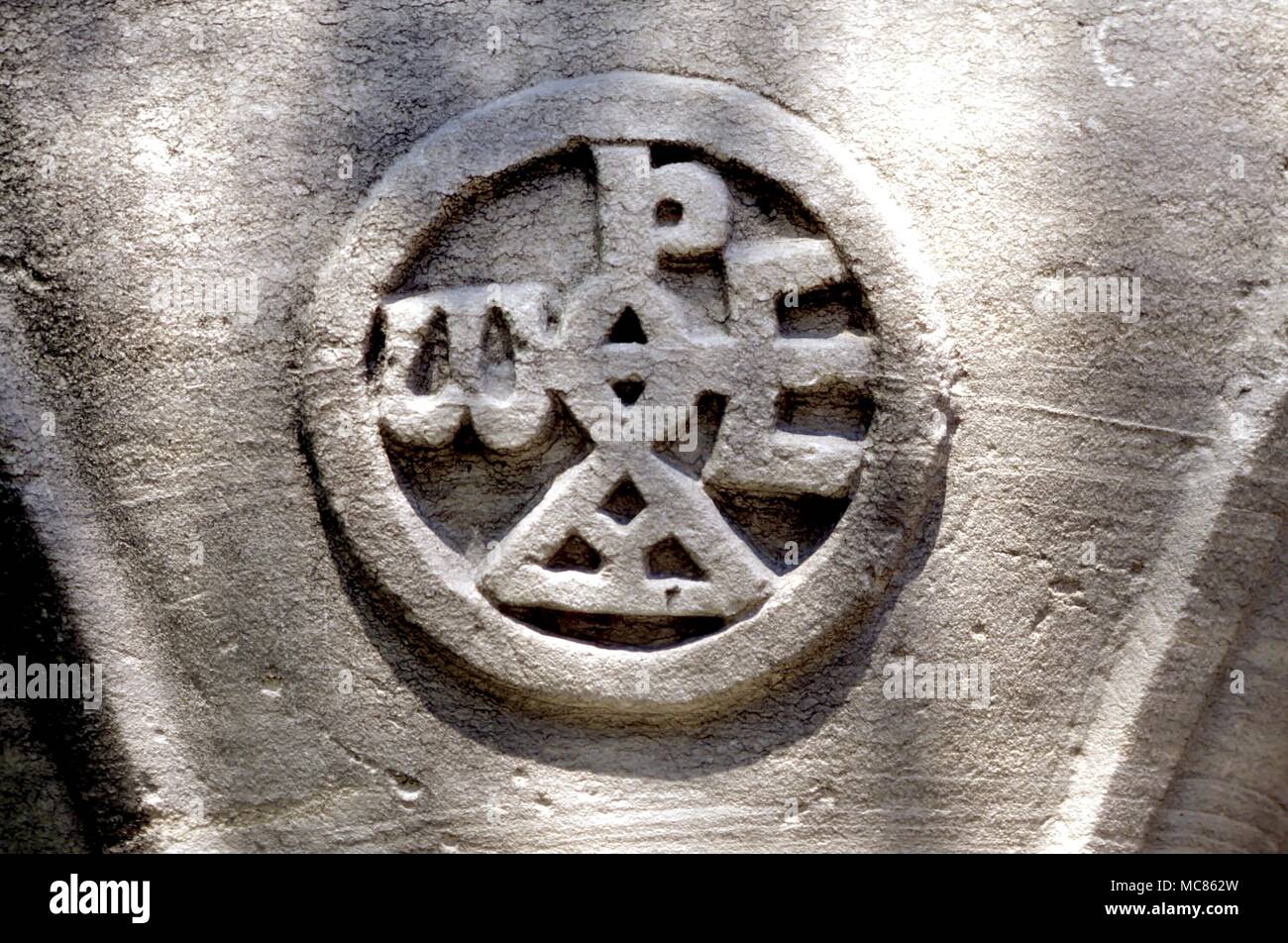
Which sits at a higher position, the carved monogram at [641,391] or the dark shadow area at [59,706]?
the carved monogram at [641,391]

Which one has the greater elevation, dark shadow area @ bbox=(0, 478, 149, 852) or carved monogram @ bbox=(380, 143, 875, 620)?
carved monogram @ bbox=(380, 143, 875, 620)

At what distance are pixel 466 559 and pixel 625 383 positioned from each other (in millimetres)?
222

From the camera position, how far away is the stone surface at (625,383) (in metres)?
1.28

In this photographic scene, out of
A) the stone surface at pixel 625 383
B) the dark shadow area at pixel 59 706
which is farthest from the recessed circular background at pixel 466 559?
the dark shadow area at pixel 59 706

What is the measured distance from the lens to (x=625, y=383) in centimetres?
127

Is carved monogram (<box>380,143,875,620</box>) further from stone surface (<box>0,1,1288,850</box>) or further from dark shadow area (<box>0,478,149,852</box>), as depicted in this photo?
dark shadow area (<box>0,478,149,852</box>)

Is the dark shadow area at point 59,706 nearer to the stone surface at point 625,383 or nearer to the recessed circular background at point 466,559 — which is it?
the stone surface at point 625,383

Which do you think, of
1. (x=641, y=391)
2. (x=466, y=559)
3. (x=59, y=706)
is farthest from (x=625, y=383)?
(x=59, y=706)

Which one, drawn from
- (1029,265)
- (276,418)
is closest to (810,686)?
(1029,265)

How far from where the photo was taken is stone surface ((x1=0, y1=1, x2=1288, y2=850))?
1282 mm

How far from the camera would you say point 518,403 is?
4.12 ft

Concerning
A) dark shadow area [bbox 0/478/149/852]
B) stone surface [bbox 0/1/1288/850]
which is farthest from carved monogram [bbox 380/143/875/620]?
dark shadow area [bbox 0/478/149/852]

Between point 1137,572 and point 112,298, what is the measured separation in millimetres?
1008

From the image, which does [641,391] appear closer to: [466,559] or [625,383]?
[625,383]
